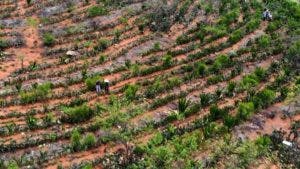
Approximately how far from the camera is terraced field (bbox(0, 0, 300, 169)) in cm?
2141

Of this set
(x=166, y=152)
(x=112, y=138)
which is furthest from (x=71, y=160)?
(x=166, y=152)

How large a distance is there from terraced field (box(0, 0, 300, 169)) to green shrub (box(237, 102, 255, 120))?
4 centimetres

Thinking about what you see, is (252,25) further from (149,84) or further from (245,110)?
(245,110)

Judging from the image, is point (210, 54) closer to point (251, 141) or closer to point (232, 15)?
point (232, 15)

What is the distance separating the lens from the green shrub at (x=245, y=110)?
2308cm

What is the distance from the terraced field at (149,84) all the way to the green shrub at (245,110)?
0.04 meters

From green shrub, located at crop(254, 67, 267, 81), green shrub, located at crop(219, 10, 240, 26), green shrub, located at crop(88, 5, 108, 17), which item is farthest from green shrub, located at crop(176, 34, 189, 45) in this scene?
green shrub, located at crop(88, 5, 108, 17)

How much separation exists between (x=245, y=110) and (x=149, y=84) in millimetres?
4812

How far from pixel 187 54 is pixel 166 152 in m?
8.78

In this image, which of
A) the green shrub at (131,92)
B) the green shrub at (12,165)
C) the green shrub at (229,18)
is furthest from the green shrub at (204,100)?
the green shrub at (229,18)

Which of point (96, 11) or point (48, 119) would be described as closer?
point (48, 119)

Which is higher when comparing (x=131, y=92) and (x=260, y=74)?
(x=260, y=74)

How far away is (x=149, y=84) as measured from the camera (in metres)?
25.9

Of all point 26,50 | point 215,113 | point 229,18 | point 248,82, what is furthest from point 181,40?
point 26,50
